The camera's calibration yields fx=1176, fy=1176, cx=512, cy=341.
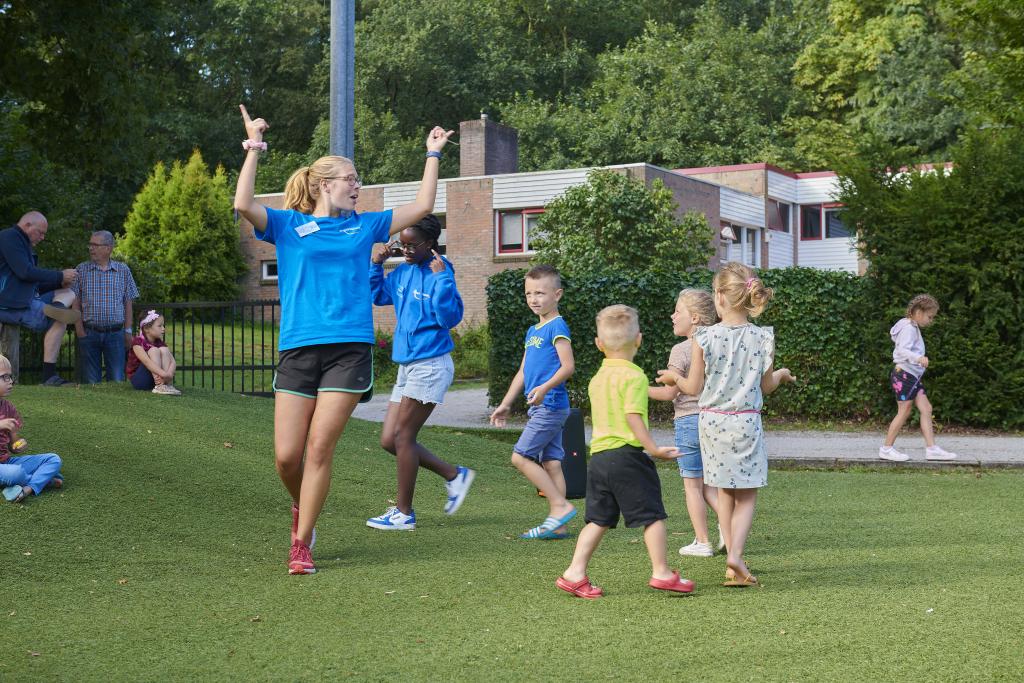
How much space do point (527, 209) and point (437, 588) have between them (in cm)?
3191

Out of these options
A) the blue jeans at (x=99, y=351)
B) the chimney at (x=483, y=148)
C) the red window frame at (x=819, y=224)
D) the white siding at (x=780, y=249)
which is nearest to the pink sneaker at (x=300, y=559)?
the blue jeans at (x=99, y=351)

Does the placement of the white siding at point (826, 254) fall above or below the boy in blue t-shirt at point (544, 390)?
above

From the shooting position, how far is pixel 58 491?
748 centimetres

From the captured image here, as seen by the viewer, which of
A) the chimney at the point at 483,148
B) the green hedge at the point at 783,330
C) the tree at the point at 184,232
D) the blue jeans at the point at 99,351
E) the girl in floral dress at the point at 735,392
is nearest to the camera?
the girl in floral dress at the point at 735,392

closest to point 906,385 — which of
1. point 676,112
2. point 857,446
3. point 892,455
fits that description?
point 892,455

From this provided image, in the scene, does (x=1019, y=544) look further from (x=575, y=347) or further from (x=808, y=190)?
(x=808, y=190)

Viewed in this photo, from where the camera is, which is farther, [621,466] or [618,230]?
[618,230]

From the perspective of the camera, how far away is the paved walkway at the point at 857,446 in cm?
1230

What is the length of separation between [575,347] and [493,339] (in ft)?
4.17

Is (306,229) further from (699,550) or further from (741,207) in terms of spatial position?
(741,207)

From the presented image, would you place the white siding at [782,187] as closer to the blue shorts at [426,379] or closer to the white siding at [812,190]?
the white siding at [812,190]

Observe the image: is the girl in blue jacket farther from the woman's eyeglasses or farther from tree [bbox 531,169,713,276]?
tree [bbox 531,169,713,276]

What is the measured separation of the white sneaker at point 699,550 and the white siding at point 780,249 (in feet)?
123

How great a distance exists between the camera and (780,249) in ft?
146
